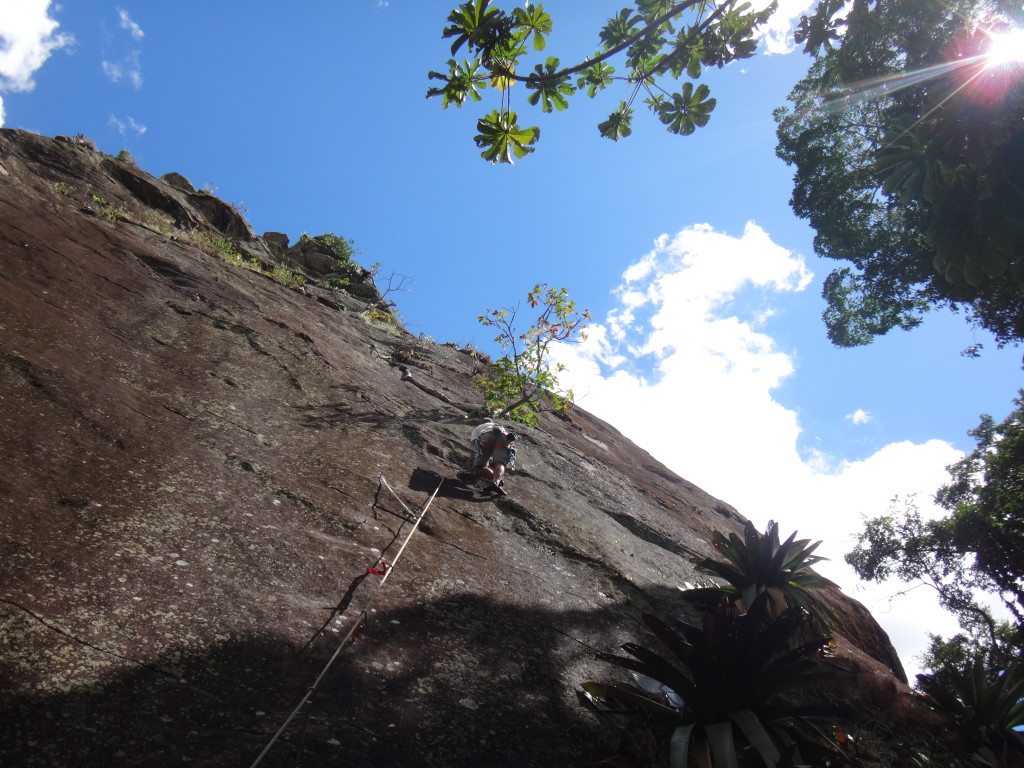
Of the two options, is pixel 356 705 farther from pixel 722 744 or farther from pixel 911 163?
pixel 911 163

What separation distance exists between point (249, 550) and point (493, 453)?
4201 millimetres

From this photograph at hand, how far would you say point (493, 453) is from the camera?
800cm

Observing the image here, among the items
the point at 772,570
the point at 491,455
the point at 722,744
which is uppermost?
the point at 772,570

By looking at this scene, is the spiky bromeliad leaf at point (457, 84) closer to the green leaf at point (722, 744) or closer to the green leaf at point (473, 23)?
the green leaf at point (473, 23)

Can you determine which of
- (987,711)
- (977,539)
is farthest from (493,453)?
(977,539)

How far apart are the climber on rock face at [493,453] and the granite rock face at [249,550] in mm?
354

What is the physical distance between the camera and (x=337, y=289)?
16.7 metres

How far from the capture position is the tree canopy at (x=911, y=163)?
4398 mm

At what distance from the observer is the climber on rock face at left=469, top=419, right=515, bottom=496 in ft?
25.3

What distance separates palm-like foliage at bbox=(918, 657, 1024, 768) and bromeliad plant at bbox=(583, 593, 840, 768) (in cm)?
298

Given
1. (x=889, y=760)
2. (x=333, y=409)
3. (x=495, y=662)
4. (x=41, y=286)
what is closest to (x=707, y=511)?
(x=889, y=760)

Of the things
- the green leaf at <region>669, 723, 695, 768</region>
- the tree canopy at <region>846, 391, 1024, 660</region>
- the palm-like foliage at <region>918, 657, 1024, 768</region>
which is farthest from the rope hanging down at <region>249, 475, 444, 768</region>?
the tree canopy at <region>846, 391, 1024, 660</region>

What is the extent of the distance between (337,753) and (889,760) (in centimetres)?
513

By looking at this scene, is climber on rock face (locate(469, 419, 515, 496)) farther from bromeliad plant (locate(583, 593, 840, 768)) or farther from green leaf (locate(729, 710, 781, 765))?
green leaf (locate(729, 710, 781, 765))
